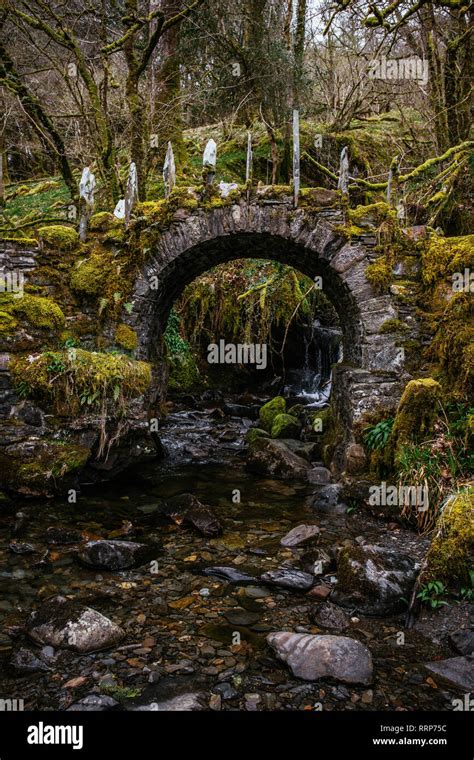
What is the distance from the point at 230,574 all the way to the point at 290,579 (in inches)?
21.9

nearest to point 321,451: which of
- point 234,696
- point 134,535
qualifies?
point 134,535

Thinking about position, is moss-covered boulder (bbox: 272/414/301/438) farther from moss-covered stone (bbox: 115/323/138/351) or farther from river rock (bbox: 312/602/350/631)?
river rock (bbox: 312/602/350/631)

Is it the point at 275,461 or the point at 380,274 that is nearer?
the point at 380,274

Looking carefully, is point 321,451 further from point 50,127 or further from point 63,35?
point 63,35

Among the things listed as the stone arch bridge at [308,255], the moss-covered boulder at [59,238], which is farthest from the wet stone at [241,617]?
the moss-covered boulder at [59,238]

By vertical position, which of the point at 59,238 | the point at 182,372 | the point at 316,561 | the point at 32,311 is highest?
the point at 59,238

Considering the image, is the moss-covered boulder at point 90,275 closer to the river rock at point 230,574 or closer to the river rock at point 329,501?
the river rock at point 329,501

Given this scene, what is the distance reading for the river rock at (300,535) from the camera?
520cm

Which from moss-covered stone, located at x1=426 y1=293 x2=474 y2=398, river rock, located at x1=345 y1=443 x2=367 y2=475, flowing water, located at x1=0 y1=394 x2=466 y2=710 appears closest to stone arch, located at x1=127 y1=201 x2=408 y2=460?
river rock, located at x1=345 y1=443 x2=367 y2=475

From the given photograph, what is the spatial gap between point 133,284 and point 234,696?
5.62 meters

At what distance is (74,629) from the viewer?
3387 millimetres

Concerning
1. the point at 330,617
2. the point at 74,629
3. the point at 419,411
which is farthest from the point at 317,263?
the point at 74,629

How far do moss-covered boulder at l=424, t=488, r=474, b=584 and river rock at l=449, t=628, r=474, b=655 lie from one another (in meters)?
0.47

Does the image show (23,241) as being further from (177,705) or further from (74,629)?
(177,705)
